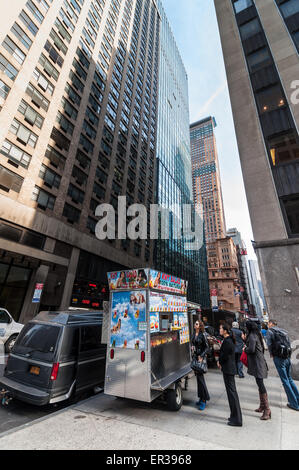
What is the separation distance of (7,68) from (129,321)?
86.0 ft

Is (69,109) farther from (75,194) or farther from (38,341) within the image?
(38,341)

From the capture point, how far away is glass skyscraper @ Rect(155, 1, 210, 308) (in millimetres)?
46844

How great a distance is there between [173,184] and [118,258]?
32176 millimetres

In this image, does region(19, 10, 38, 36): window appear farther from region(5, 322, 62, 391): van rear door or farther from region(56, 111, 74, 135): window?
Result: region(5, 322, 62, 391): van rear door

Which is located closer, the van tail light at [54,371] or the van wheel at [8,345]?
the van tail light at [54,371]

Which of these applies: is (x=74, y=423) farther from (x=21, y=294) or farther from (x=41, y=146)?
(x=41, y=146)

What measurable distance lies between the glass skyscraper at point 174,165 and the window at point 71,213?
19.7 m

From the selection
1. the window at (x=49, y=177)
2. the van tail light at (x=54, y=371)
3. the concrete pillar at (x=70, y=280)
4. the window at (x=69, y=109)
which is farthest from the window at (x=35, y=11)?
the van tail light at (x=54, y=371)

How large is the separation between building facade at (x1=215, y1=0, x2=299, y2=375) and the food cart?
6065 millimetres

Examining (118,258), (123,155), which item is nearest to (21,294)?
(118,258)

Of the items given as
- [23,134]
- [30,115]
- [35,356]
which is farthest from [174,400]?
[30,115]

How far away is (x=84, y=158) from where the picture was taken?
26250mm

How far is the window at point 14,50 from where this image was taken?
19609 millimetres

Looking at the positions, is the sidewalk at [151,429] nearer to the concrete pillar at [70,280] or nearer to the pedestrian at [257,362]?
the pedestrian at [257,362]
